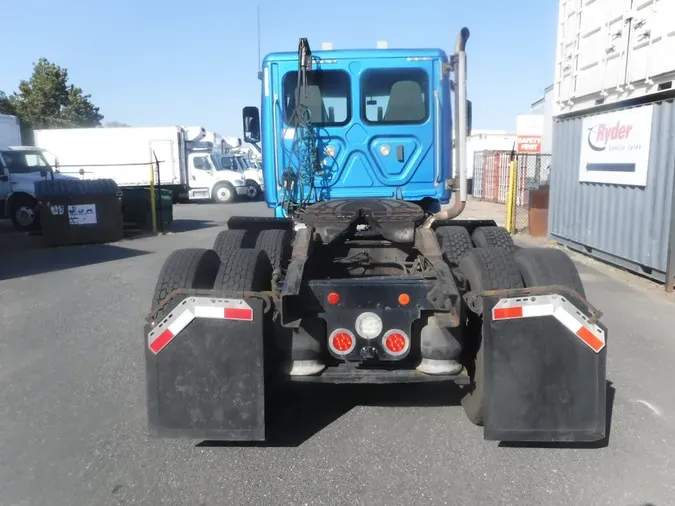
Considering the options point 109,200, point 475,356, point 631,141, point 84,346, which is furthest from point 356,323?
point 109,200

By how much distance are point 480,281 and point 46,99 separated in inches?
1700

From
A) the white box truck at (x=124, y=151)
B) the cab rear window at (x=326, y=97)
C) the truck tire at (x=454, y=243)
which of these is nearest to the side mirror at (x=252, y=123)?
the cab rear window at (x=326, y=97)

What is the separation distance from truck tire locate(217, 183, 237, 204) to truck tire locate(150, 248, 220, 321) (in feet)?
81.3

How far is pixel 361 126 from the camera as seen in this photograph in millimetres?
6457

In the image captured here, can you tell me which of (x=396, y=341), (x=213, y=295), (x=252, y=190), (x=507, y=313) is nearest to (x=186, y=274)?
(x=213, y=295)

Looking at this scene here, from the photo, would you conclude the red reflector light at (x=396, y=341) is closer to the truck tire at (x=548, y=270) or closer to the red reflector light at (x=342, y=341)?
the red reflector light at (x=342, y=341)

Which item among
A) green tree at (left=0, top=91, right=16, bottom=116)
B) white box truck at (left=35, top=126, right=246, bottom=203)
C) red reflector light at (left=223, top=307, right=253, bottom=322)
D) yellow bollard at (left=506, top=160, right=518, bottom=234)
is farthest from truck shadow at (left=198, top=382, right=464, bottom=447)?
green tree at (left=0, top=91, right=16, bottom=116)

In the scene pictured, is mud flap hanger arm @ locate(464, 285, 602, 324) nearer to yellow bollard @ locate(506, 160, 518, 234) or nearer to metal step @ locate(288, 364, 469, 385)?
metal step @ locate(288, 364, 469, 385)

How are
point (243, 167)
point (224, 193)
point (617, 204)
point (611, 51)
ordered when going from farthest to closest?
point (243, 167) → point (224, 193) → point (617, 204) → point (611, 51)

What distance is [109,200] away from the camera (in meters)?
15.7

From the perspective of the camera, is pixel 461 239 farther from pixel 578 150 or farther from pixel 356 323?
pixel 578 150

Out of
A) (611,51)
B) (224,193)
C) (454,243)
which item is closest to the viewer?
(454,243)

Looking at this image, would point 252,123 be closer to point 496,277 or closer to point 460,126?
point 460,126

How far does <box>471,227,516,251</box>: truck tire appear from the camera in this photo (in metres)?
5.74
